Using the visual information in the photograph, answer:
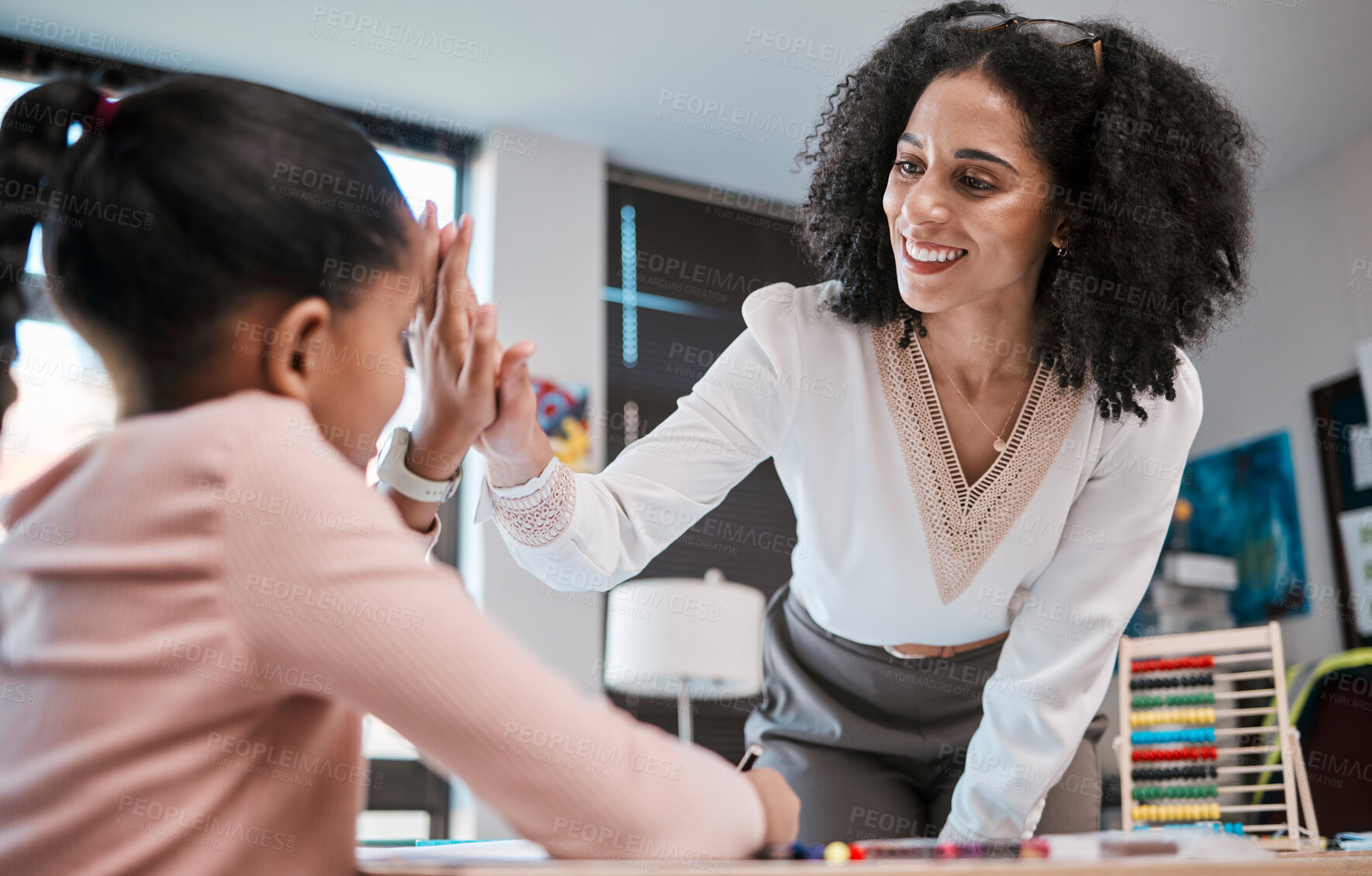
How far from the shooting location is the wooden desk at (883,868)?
0.47 m

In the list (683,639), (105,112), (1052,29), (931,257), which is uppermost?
(1052,29)

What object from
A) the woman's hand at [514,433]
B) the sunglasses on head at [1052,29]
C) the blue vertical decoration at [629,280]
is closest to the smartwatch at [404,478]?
the woman's hand at [514,433]

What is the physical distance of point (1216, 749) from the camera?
10.2ft

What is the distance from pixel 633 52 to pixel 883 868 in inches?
155

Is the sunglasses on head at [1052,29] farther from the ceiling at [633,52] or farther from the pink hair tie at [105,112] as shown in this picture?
the ceiling at [633,52]

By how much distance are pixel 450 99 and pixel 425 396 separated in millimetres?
3643

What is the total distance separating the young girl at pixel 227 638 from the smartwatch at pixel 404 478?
0.28 meters

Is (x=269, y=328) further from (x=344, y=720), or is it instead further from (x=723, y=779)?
(x=723, y=779)

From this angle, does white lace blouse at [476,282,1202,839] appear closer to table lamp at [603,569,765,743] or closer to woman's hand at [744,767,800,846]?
woman's hand at [744,767,800,846]

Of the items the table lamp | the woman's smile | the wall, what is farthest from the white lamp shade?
the woman's smile

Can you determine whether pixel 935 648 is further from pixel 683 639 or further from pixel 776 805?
pixel 683 639

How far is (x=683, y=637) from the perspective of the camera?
3523mm

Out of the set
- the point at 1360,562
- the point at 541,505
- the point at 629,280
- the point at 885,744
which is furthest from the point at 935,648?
the point at 1360,562

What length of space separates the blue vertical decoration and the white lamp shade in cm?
130
